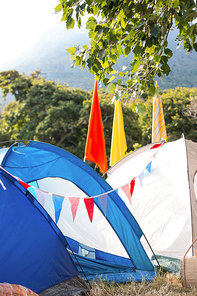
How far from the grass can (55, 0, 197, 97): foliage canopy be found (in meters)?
1.47

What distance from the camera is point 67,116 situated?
1134cm

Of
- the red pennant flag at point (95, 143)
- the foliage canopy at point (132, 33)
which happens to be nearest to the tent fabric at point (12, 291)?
the foliage canopy at point (132, 33)

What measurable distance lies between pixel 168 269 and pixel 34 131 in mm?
9873

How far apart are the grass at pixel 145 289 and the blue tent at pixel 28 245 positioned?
13 cm

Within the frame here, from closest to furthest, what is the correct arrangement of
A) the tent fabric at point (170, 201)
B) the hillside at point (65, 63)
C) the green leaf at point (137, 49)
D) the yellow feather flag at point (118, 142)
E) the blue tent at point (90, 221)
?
1. the green leaf at point (137, 49)
2. the blue tent at point (90, 221)
3. the tent fabric at point (170, 201)
4. the yellow feather flag at point (118, 142)
5. the hillside at point (65, 63)

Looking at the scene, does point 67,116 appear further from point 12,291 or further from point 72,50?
point 12,291

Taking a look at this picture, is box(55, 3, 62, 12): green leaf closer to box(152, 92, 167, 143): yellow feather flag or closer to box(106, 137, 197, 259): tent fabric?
box(106, 137, 197, 259): tent fabric

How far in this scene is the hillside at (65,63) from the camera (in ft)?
145

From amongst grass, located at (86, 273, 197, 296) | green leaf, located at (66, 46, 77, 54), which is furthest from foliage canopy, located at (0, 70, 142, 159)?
green leaf, located at (66, 46, 77, 54)

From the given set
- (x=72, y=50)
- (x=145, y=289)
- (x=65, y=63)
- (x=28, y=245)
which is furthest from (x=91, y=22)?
(x=65, y=63)

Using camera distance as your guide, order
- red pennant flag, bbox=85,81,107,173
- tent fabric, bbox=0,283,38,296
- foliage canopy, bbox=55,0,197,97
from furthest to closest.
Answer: red pennant flag, bbox=85,81,107,173 → foliage canopy, bbox=55,0,197,97 → tent fabric, bbox=0,283,38,296

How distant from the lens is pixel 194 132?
12297 mm

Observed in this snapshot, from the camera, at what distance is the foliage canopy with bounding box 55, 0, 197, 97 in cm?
154

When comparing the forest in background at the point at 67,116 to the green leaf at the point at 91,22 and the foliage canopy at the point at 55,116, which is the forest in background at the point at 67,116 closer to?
the foliage canopy at the point at 55,116
